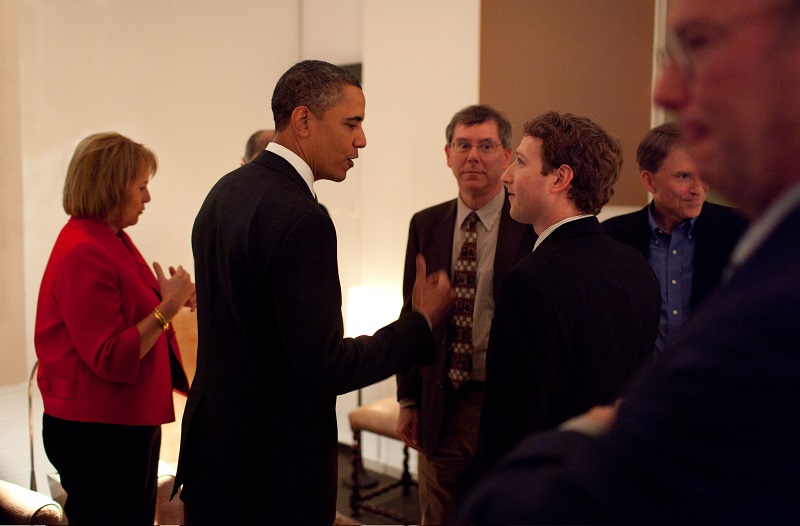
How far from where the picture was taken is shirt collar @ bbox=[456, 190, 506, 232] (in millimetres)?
2586

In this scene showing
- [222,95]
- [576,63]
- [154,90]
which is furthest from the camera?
[222,95]

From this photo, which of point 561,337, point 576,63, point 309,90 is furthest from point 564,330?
point 576,63

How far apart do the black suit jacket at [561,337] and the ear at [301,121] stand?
67cm

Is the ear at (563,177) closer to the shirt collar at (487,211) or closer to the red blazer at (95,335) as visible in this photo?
the shirt collar at (487,211)

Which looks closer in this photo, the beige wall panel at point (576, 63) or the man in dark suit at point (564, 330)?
the man in dark suit at point (564, 330)

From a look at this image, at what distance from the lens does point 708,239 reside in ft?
7.99

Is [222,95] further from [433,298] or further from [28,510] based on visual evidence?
[433,298]

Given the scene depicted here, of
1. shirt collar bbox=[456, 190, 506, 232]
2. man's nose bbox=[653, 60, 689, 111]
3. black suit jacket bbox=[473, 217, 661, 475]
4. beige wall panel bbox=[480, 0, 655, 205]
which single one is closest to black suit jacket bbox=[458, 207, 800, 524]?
man's nose bbox=[653, 60, 689, 111]

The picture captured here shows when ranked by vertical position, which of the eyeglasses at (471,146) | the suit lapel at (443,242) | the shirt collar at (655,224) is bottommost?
the suit lapel at (443,242)

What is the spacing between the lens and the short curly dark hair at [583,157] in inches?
71.4

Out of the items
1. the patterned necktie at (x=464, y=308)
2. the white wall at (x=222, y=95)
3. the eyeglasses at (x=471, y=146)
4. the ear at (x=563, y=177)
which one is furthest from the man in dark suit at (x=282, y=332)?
the white wall at (x=222, y=95)

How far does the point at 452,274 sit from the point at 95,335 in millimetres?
1250

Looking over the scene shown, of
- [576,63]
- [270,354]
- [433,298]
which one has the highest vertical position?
[576,63]

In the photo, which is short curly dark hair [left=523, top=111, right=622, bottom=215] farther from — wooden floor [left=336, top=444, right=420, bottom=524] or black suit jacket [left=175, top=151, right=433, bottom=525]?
wooden floor [left=336, top=444, right=420, bottom=524]
